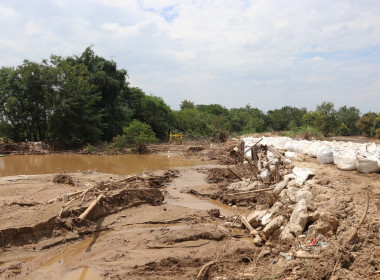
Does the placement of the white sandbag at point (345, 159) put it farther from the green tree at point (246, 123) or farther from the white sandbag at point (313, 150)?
the green tree at point (246, 123)

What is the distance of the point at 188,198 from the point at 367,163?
455 centimetres

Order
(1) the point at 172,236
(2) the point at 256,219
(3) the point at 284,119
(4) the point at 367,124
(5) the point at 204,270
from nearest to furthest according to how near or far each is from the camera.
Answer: (5) the point at 204,270 < (1) the point at 172,236 < (2) the point at 256,219 < (4) the point at 367,124 < (3) the point at 284,119

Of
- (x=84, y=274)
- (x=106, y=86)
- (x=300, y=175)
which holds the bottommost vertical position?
(x=84, y=274)

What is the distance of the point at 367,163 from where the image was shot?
668 cm

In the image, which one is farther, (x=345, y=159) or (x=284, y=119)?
(x=284, y=119)

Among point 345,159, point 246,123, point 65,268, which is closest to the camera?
point 65,268

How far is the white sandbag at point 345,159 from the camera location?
7.07 m

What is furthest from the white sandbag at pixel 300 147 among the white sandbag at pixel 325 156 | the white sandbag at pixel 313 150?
the white sandbag at pixel 325 156

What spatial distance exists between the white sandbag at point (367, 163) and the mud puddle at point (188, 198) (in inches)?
124

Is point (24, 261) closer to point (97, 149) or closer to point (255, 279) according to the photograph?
point (255, 279)

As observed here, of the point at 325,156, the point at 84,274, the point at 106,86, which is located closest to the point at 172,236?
the point at 84,274

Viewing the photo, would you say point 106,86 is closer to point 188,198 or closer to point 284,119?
point 188,198

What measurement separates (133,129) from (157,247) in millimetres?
14589

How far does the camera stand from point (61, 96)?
1952 centimetres
